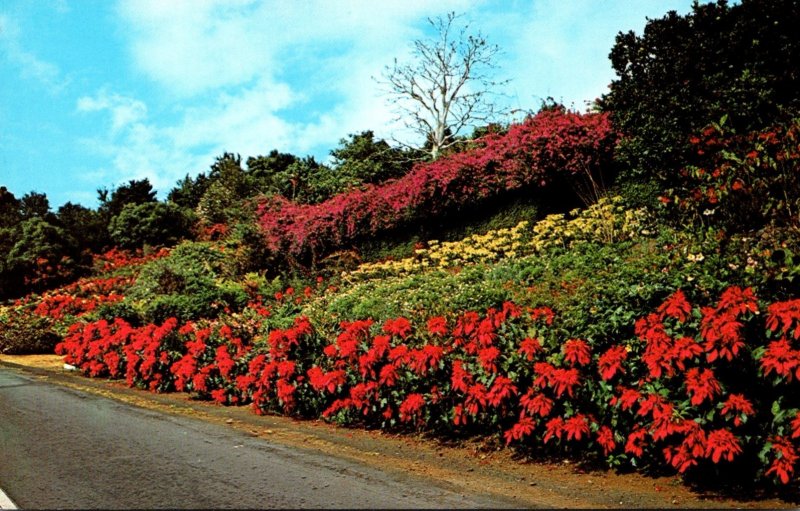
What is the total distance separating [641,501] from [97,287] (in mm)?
18894

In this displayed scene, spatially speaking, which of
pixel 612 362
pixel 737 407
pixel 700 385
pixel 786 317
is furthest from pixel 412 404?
pixel 786 317

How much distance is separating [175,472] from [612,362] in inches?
145

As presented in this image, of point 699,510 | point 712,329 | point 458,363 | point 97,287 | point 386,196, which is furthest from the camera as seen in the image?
point 97,287

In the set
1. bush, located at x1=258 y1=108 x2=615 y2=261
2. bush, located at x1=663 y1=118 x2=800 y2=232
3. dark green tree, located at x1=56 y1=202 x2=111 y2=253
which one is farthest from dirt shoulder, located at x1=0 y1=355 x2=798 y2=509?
dark green tree, located at x1=56 y1=202 x2=111 y2=253

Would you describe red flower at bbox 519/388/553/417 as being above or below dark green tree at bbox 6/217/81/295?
below

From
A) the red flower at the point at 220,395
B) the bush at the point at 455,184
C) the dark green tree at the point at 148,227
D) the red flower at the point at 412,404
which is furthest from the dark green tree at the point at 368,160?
the red flower at the point at 412,404

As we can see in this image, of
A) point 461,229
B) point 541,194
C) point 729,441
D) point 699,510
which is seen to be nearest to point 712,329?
point 729,441

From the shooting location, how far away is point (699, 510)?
13.0 feet

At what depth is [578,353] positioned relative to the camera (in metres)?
4.70

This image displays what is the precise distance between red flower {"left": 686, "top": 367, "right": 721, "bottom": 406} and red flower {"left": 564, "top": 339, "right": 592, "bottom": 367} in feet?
2.49

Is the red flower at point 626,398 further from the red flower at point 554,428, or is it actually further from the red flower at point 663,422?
the red flower at point 554,428

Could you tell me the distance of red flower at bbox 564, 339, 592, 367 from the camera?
4680 millimetres

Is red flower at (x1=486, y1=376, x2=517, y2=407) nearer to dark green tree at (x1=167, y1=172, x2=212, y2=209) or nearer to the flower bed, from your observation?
the flower bed

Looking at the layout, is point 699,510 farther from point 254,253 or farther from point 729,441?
point 254,253
